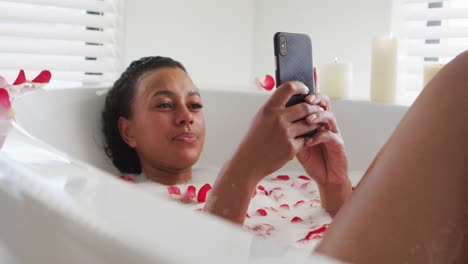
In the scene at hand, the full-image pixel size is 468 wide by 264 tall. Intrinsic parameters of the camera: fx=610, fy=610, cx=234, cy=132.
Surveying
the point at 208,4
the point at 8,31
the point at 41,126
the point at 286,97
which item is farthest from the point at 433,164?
the point at 208,4

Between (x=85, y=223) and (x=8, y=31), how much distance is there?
1881 mm

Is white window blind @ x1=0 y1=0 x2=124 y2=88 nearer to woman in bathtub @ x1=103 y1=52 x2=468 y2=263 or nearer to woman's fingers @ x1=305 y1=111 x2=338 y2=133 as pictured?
woman in bathtub @ x1=103 y1=52 x2=468 y2=263

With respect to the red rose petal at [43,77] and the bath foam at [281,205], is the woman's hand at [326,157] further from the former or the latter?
the red rose petal at [43,77]

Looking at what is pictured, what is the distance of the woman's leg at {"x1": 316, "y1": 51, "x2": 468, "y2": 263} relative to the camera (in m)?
0.58

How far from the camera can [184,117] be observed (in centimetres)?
147

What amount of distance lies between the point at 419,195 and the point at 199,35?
2.01 meters

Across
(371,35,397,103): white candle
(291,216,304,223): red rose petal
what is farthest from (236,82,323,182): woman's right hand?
(371,35,397,103): white candle

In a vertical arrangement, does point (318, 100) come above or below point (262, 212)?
above

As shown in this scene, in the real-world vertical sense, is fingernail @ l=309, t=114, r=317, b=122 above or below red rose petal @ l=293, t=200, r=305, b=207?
above

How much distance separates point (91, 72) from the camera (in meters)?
2.36

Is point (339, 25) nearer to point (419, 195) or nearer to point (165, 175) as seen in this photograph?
point (165, 175)

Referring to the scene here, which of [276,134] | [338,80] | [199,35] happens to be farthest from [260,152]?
[199,35]

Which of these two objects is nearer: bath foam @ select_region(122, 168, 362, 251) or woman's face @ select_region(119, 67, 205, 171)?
bath foam @ select_region(122, 168, 362, 251)

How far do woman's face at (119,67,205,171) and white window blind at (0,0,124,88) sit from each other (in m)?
0.62
